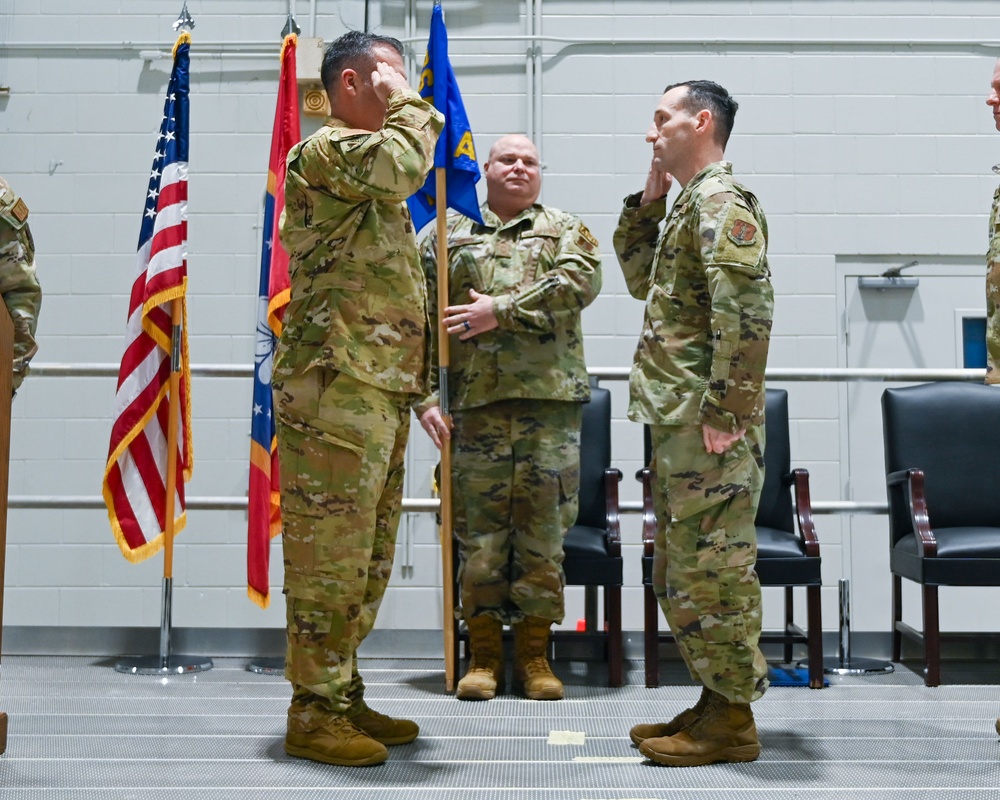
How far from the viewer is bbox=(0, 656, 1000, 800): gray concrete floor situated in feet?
7.23

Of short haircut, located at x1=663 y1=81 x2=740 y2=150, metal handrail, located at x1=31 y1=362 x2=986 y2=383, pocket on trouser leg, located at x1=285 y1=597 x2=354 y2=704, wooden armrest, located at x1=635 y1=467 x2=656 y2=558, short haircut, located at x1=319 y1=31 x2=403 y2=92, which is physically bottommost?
pocket on trouser leg, located at x1=285 y1=597 x2=354 y2=704

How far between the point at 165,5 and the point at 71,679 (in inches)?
127

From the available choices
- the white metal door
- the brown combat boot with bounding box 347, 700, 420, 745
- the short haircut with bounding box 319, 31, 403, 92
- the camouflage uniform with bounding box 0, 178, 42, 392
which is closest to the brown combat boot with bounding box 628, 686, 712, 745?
the brown combat boot with bounding box 347, 700, 420, 745

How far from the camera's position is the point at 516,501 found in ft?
10.8

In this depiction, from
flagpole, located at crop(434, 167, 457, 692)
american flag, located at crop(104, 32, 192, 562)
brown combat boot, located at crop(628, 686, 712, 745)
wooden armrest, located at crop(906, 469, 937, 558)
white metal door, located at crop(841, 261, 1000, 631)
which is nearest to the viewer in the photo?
brown combat boot, located at crop(628, 686, 712, 745)

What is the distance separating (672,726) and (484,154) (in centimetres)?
310

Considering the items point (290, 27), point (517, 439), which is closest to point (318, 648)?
point (517, 439)

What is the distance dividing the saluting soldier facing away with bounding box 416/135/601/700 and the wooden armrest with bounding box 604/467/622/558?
0.58 ft

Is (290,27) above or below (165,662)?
above

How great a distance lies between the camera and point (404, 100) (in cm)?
241

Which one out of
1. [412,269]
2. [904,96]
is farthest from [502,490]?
[904,96]

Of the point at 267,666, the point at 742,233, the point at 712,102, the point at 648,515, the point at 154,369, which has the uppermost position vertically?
the point at 712,102

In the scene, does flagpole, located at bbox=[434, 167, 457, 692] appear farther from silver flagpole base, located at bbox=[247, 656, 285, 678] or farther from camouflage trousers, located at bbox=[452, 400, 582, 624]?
silver flagpole base, located at bbox=[247, 656, 285, 678]

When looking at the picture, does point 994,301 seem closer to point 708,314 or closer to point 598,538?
point 708,314
